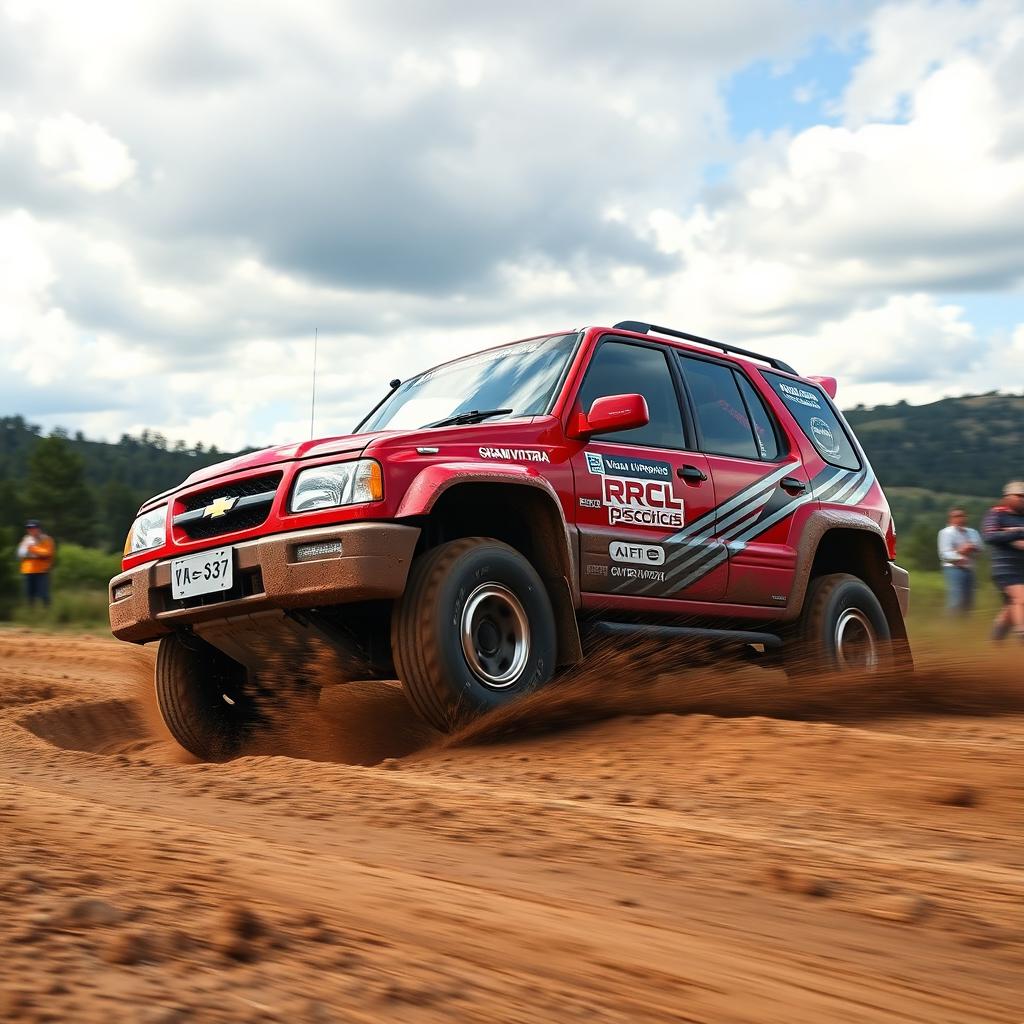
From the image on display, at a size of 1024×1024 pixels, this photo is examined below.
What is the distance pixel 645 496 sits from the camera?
5660mm

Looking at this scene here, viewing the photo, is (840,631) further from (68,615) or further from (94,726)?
(68,615)

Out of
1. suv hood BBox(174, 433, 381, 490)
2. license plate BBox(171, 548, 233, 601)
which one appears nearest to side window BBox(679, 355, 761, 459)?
suv hood BBox(174, 433, 381, 490)

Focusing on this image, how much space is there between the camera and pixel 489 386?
5.90 metres

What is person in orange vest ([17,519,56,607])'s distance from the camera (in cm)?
1602

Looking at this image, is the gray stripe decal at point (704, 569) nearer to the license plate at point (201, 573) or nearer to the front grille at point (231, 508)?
the front grille at point (231, 508)

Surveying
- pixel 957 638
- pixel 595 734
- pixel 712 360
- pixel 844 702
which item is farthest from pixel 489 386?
pixel 957 638

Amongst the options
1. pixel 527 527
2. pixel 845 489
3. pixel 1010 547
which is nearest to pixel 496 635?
pixel 527 527

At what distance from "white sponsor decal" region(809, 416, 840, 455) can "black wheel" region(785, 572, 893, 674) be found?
31.4 inches

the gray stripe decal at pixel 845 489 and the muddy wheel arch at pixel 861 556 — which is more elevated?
the gray stripe decal at pixel 845 489

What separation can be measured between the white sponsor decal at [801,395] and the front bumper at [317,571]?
3288 millimetres

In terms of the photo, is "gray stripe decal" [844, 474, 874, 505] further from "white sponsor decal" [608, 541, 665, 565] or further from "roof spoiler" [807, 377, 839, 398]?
"white sponsor decal" [608, 541, 665, 565]

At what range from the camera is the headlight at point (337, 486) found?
464 centimetres

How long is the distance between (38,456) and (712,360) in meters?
52.3

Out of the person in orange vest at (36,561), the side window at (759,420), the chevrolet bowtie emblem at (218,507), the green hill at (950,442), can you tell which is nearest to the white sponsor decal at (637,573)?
the side window at (759,420)
